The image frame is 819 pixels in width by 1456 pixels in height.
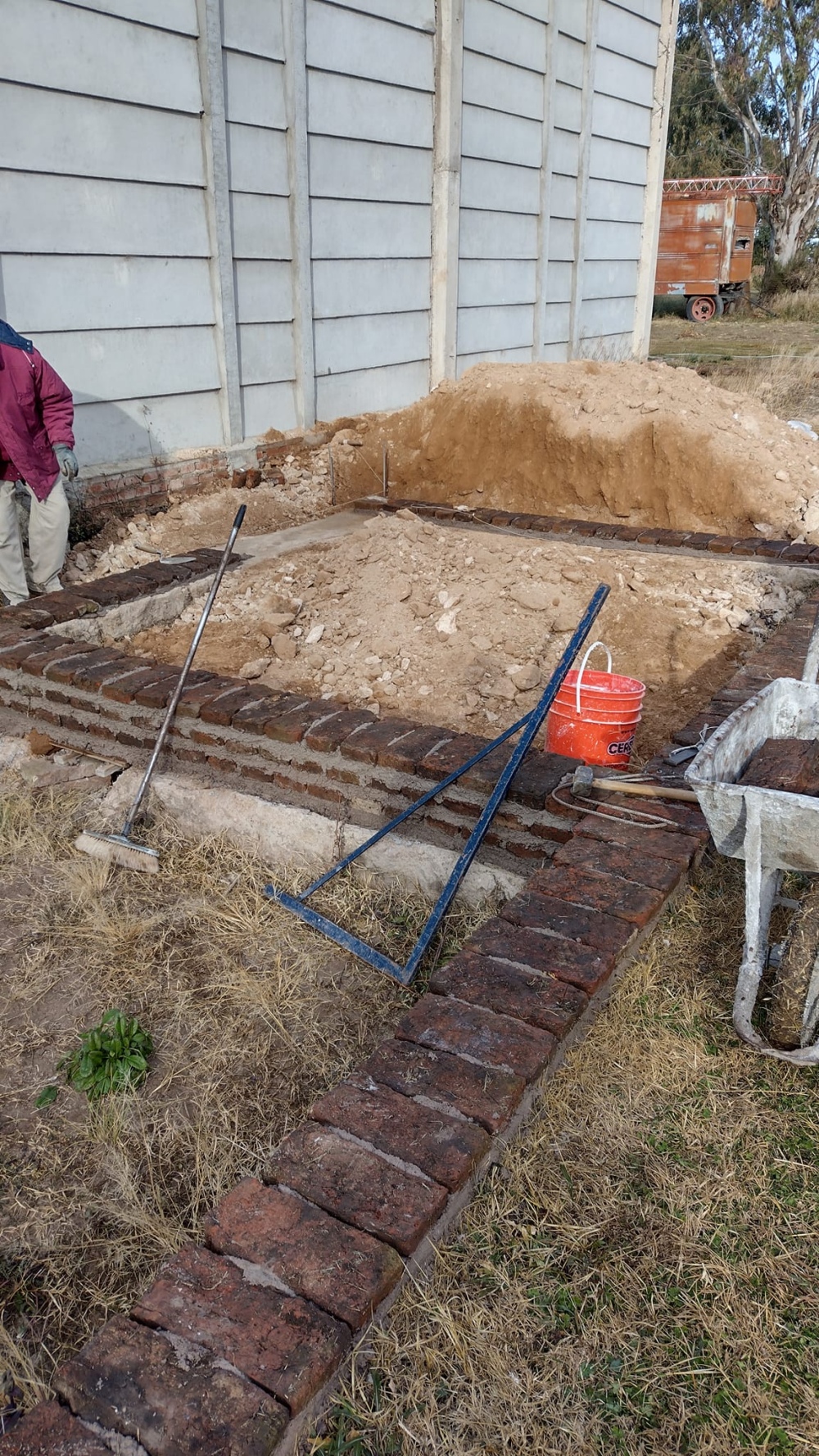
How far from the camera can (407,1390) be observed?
154 centimetres

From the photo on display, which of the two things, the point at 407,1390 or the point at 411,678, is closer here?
the point at 407,1390

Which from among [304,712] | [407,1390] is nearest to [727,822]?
[407,1390]

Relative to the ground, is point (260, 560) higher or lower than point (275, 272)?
lower

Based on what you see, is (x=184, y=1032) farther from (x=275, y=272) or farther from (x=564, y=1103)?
(x=275, y=272)

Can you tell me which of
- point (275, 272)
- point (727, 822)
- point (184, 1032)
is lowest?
point (184, 1032)

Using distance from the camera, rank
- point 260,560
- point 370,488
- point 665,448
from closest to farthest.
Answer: point 260,560, point 665,448, point 370,488

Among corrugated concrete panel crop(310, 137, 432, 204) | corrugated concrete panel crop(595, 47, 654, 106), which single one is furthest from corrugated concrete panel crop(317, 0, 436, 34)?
corrugated concrete panel crop(595, 47, 654, 106)

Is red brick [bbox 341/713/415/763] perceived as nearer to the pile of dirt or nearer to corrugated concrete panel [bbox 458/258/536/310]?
the pile of dirt

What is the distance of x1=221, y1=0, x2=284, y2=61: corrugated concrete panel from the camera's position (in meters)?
7.07

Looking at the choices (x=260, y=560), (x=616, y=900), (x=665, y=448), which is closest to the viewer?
(x=616, y=900)

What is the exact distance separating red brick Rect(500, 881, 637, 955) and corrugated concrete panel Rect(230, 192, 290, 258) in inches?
257

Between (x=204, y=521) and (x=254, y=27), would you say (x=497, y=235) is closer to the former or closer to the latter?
(x=254, y=27)

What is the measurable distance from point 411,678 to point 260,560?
1.84 metres

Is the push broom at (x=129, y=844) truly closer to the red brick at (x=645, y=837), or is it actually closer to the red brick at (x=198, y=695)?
the red brick at (x=198, y=695)
